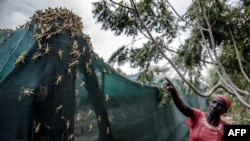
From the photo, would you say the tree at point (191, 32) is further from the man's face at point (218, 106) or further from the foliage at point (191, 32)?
the man's face at point (218, 106)

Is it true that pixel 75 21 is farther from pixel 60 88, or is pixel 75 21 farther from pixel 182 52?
pixel 182 52

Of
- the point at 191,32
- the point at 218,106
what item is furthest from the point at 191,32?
the point at 218,106

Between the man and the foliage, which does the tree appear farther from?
the man

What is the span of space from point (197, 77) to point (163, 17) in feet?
4.23

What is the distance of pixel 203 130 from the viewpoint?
2.64 m

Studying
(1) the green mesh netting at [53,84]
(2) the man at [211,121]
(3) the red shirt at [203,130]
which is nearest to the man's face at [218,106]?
(2) the man at [211,121]

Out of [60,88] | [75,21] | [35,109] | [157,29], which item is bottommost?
[35,109]

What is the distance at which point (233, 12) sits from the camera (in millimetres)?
4582

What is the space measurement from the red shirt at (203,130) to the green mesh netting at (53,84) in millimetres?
817

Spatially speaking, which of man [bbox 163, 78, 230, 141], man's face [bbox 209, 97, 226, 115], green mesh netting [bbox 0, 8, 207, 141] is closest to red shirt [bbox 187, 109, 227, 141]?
man [bbox 163, 78, 230, 141]

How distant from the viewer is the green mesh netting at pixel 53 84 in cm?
196

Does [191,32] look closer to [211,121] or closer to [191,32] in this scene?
[191,32]

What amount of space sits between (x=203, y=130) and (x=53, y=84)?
1474mm

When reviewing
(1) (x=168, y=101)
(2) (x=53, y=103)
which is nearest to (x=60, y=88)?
(2) (x=53, y=103)
